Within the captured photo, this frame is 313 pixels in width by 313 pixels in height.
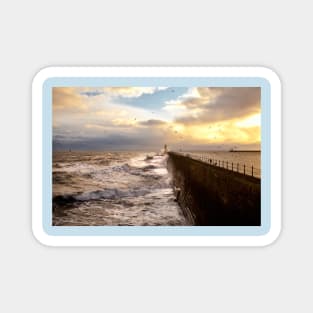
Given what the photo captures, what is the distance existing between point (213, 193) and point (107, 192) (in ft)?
3.09

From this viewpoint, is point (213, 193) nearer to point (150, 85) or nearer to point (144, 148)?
point (144, 148)

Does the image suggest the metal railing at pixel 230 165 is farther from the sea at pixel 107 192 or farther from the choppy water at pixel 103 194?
the choppy water at pixel 103 194

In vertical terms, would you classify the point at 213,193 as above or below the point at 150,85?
below

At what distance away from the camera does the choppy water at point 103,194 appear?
9.88 feet

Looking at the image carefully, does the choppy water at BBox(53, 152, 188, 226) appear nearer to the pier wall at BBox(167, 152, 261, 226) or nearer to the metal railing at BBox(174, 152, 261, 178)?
the pier wall at BBox(167, 152, 261, 226)

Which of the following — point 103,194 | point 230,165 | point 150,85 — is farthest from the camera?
point 230,165

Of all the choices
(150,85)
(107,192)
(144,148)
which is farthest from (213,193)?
(150,85)

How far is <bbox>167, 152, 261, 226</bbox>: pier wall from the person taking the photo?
297 centimetres

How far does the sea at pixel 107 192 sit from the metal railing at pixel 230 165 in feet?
0.12

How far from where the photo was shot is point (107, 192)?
10.1 ft

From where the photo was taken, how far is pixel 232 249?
2.88 metres

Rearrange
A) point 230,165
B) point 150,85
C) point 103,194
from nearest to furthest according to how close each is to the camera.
→ point 150,85
point 103,194
point 230,165

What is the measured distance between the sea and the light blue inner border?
0.05 m
